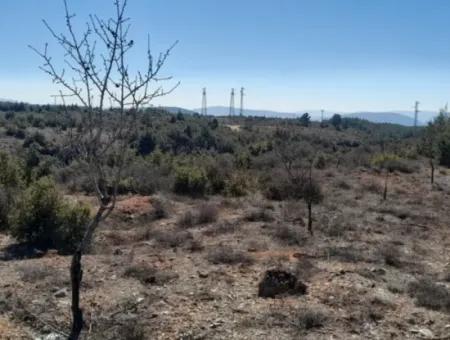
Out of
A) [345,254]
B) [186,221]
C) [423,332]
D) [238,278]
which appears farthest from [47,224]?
[423,332]

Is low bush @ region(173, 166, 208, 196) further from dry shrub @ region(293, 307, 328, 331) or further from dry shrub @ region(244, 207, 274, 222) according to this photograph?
dry shrub @ region(293, 307, 328, 331)

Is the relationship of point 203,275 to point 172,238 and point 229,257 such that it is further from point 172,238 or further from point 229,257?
point 172,238

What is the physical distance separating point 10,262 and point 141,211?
5.97 meters

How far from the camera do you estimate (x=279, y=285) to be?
838 centimetres

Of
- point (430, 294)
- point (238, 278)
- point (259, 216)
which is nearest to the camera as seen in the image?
point (430, 294)

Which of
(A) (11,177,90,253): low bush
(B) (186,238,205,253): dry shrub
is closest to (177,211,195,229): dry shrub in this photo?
(B) (186,238,205,253): dry shrub

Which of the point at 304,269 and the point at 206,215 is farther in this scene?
the point at 206,215

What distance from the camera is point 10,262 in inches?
389

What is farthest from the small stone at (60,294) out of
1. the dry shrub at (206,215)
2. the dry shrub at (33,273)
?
the dry shrub at (206,215)

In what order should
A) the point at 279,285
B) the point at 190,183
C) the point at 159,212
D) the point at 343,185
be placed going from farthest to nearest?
the point at 343,185 < the point at 190,183 < the point at 159,212 < the point at 279,285

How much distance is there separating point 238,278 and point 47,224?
184 inches

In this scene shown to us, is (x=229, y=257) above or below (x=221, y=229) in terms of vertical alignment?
above

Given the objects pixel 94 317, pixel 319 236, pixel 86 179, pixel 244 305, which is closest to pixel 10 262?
pixel 94 317

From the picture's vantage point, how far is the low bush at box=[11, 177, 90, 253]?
1134 cm
